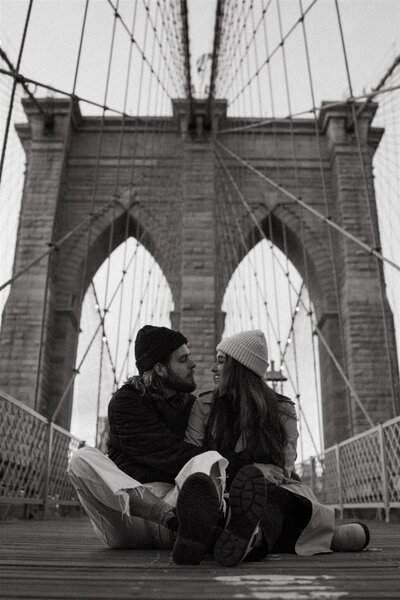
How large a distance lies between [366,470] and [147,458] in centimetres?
371

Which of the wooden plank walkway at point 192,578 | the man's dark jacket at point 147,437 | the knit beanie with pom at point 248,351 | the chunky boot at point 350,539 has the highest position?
the knit beanie with pom at point 248,351

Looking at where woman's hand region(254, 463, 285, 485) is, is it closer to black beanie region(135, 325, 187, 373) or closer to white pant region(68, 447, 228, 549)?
white pant region(68, 447, 228, 549)

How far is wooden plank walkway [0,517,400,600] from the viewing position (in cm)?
81

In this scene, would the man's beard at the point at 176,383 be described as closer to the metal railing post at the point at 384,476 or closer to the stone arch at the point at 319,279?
the metal railing post at the point at 384,476

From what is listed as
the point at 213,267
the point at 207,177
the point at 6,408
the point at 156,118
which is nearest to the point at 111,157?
the point at 156,118

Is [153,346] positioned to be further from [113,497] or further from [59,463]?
[59,463]

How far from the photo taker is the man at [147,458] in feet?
4.74

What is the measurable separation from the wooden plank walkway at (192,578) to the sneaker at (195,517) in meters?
0.03

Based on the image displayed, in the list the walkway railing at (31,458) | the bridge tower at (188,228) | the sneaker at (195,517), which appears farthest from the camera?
the bridge tower at (188,228)

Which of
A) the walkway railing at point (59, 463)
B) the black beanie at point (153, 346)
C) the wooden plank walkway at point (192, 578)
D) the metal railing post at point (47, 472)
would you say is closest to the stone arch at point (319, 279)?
the walkway railing at point (59, 463)

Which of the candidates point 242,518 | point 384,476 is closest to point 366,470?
point 384,476

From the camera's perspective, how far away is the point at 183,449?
4.96 feet

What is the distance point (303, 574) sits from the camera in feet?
3.50

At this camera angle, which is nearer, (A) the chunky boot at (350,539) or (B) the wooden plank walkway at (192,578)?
(B) the wooden plank walkway at (192,578)
